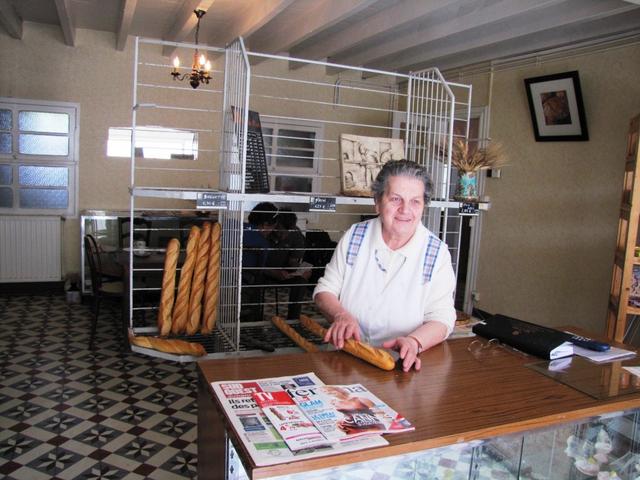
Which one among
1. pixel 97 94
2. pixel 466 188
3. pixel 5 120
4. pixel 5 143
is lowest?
pixel 466 188

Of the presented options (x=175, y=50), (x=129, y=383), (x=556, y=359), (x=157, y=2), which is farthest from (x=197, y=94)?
(x=556, y=359)

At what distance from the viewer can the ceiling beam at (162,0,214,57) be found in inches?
168

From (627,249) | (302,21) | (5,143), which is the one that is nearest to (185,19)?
(302,21)

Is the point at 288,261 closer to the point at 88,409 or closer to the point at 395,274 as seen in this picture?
the point at 88,409

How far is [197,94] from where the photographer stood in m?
6.42

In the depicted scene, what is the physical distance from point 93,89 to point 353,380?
5.77m

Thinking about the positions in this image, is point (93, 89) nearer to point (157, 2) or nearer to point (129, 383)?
point (157, 2)

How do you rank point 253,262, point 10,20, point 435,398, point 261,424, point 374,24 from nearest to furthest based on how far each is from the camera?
point 261,424, point 435,398, point 253,262, point 374,24, point 10,20

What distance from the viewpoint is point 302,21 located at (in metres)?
4.75

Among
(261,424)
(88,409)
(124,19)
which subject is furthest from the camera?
(124,19)

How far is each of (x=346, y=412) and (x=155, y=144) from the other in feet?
19.0

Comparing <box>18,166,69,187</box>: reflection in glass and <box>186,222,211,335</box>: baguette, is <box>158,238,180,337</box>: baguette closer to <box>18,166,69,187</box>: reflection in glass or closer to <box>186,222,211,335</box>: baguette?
<box>186,222,211,335</box>: baguette

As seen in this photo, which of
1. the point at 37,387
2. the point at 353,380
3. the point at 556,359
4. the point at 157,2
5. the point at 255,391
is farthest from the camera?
the point at 157,2

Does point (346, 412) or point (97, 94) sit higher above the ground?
point (97, 94)
